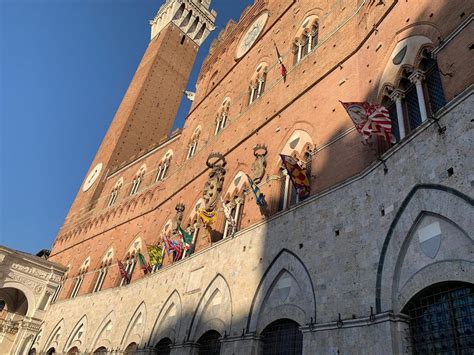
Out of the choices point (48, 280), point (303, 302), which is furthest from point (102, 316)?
point (303, 302)

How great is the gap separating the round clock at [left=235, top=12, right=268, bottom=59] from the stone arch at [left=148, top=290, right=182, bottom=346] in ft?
30.9

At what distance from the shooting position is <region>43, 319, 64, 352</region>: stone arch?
16.9 m

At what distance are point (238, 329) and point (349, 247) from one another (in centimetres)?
308

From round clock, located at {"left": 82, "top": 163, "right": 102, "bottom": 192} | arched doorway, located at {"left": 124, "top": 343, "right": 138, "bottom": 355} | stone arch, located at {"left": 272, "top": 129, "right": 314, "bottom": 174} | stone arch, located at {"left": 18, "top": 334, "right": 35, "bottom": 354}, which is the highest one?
round clock, located at {"left": 82, "top": 163, "right": 102, "bottom": 192}

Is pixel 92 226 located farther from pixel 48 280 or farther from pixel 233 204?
pixel 233 204

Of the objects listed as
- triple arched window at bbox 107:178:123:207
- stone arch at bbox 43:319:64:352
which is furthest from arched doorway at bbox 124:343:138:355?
triple arched window at bbox 107:178:123:207

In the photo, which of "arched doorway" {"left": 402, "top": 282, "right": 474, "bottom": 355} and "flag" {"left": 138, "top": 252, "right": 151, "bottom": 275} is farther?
"flag" {"left": 138, "top": 252, "right": 151, "bottom": 275}

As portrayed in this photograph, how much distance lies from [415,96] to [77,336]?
49.8 feet

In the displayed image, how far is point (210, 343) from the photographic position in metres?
8.69

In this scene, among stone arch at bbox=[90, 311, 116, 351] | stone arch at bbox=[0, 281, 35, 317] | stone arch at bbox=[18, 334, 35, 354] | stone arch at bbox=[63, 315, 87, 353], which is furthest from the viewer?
stone arch at bbox=[0, 281, 35, 317]

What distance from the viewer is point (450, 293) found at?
4.45 m

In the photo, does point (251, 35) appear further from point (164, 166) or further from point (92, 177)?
point (92, 177)

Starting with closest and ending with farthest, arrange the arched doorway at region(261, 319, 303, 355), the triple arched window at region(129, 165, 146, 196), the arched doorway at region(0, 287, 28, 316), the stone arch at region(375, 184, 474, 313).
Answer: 1. the stone arch at region(375, 184, 474, 313)
2. the arched doorway at region(261, 319, 303, 355)
3. the triple arched window at region(129, 165, 146, 196)
4. the arched doorway at region(0, 287, 28, 316)

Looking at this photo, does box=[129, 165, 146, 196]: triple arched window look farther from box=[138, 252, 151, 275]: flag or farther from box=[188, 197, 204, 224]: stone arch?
box=[188, 197, 204, 224]: stone arch
